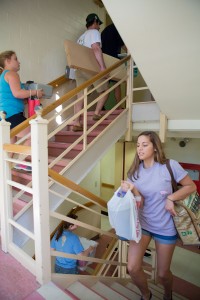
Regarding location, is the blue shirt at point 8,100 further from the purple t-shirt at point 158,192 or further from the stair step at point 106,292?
the stair step at point 106,292

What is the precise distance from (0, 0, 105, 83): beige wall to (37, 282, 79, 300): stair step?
254 cm

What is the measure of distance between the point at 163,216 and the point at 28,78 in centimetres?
255

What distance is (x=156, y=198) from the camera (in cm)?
154

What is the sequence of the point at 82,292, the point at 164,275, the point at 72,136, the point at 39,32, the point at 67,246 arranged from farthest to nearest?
the point at 39,32 < the point at 72,136 < the point at 67,246 < the point at 164,275 < the point at 82,292

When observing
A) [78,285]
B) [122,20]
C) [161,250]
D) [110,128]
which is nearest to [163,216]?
[161,250]

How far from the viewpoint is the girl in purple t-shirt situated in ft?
5.01

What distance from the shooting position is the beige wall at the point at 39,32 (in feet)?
8.82

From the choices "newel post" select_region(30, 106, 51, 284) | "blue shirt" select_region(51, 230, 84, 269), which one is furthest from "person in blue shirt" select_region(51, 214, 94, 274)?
"newel post" select_region(30, 106, 51, 284)

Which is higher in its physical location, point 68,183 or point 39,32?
point 39,32

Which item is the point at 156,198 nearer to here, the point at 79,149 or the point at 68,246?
the point at 79,149

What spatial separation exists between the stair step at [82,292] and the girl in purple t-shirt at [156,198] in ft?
1.03

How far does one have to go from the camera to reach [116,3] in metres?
1.69

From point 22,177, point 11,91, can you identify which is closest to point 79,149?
point 22,177

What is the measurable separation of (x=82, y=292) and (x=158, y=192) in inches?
36.6
